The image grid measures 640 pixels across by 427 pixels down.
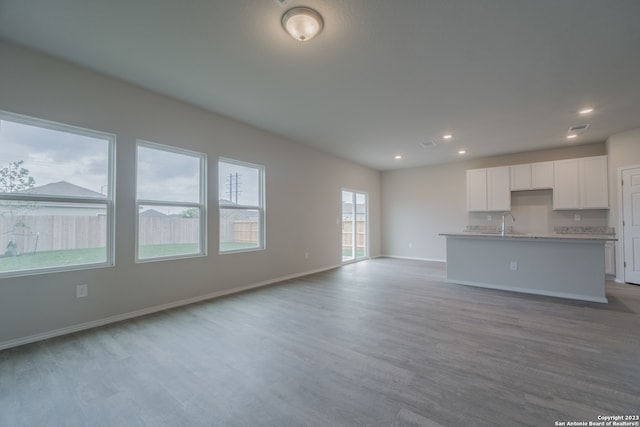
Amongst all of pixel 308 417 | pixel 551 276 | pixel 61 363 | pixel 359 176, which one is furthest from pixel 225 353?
pixel 359 176

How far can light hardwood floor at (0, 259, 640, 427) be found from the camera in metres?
1.63

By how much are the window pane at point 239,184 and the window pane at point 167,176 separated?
1.30 feet

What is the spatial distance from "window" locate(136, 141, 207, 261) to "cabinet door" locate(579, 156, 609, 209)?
717 centimetres

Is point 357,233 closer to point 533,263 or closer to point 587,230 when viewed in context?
point 533,263

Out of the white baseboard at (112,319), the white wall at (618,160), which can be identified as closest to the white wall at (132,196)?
the white baseboard at (112,319)

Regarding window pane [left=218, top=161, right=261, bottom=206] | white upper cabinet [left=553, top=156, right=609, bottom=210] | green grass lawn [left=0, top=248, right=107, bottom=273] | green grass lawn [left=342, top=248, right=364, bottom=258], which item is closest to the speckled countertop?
white upper cabinet [left=553, top=156, right=609, bottom=210]

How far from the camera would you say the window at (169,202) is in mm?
3395

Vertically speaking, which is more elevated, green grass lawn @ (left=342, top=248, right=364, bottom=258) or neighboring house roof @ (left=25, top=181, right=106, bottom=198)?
neighboring house roof @ (left=25, top=181, right=106, bottom=198)

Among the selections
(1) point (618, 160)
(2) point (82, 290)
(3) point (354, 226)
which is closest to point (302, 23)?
(2) point (82, 290)

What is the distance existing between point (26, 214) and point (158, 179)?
1267 millimetres

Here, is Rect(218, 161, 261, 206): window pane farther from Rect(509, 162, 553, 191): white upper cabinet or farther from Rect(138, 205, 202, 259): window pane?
Rect(509, 162, 553, 191): white upper cabinet

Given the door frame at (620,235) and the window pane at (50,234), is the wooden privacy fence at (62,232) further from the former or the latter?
the door frame at (620,235)

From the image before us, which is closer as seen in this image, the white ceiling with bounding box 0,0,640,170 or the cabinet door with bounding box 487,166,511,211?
the white ceiling with bounding box 0,0,640,170

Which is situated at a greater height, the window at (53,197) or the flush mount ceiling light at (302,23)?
the flush mount ceiling light at (302,23)
